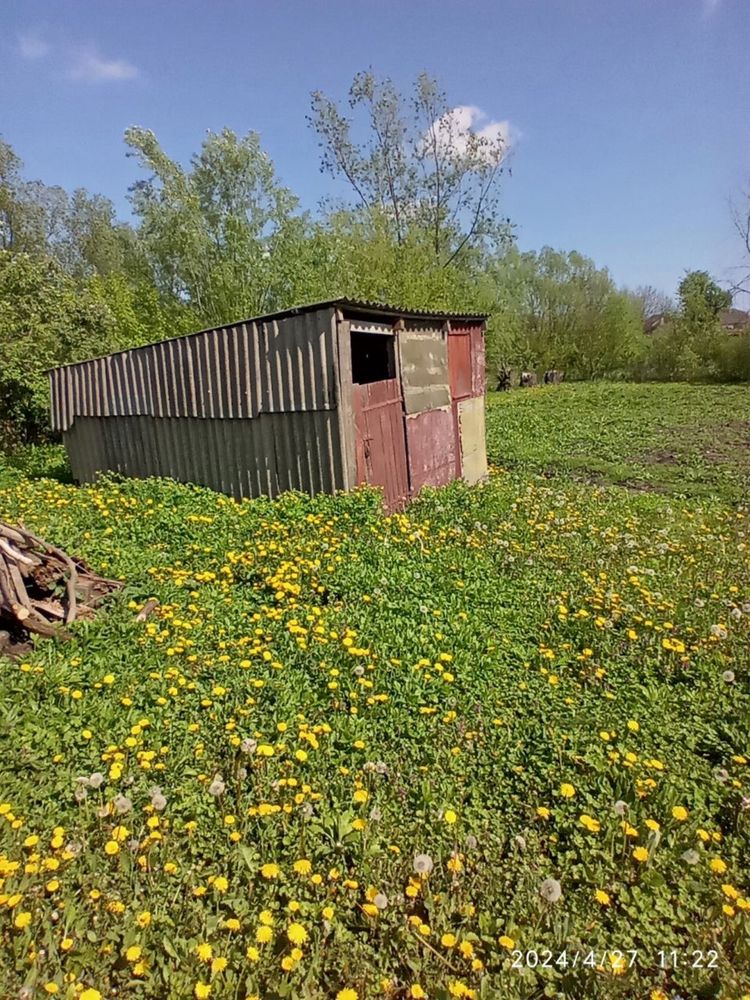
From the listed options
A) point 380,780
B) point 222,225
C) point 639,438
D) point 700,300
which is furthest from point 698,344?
point 380,780

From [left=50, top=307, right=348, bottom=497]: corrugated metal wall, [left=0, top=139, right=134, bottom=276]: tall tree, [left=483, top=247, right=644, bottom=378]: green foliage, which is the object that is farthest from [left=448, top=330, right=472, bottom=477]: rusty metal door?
[left=483, top=247, right=644, bottom=378]: green foliage

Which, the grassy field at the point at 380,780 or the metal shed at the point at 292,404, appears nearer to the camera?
the grassy field at the point at 380,780

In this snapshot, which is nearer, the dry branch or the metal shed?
the dry branch

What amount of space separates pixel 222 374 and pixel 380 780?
6009 millimetres

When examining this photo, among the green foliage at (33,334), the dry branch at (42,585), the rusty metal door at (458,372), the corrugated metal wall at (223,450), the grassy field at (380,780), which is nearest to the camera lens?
the grassy field at (380,780)

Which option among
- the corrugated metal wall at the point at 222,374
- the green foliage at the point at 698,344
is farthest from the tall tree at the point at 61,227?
the green foliage at the point at 698,344

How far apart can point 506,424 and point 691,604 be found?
12.4 metres

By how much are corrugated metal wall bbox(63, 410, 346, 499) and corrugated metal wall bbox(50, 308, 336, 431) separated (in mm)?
169

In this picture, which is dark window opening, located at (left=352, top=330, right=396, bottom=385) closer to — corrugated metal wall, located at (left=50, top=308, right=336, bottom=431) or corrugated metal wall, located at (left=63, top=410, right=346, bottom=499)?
corrugated metal wall, located at (left=50, top=308, right=336, bottom=431)

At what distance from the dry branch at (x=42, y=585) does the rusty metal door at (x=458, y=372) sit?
623 centimetres

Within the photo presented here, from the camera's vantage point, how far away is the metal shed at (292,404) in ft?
22.0

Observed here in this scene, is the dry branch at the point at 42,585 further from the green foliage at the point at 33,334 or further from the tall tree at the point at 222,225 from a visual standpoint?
the tall tree at the point at 222,225

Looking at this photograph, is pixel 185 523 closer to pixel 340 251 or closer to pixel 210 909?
pixel 210 909

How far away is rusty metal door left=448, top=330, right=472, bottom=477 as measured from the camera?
30.5 ft
